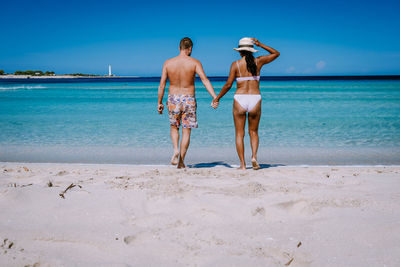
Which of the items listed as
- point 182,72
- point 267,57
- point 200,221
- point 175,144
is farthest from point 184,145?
point 200,221

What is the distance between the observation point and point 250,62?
4941 mm

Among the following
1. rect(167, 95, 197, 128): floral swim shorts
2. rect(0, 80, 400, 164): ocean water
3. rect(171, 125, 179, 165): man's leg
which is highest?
rect(167, 95, 197, 128): floral swim shorts

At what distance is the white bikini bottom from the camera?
16.5 feet

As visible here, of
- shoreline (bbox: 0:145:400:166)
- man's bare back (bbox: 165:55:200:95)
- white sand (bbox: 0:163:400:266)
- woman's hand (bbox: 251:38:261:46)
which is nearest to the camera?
white sand (bbox: 0:163:400:266)

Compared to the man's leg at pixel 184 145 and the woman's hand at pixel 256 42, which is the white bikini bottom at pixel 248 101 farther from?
the man's leg at pixel 184 145

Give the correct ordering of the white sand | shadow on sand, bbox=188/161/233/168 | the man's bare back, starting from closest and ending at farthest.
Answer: the white sand, the man's bare back, shadow on sand, bbox=188/161/233/168

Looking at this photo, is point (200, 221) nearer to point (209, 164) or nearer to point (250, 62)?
point (250, 62)

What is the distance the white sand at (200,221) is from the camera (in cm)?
240

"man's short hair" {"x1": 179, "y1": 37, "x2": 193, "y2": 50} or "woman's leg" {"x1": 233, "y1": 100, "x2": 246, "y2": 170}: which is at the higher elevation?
"man's short hair" {"x1": 179, "y1": 37, "x2": 193, "y2": 50}

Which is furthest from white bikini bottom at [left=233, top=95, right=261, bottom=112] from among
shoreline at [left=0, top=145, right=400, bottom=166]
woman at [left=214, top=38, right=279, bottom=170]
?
shoreline at [left=0, top=145, right=400, bottom=166]

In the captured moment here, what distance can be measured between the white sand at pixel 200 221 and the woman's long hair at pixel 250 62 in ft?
5.24

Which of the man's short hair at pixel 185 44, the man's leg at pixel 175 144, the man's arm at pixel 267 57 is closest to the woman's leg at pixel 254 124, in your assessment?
the man's arm at pixel 267 57

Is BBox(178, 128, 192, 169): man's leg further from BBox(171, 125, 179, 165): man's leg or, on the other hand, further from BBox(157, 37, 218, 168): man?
BBox(171, 125, 179, 165): man's leg

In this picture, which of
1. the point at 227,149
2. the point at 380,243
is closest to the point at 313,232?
the point at 380,243
